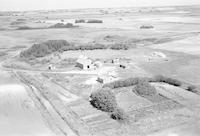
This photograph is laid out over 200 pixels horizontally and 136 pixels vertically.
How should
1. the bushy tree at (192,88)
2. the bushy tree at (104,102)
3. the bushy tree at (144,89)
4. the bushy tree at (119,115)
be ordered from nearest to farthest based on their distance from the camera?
1. the bushy tree at (119,115)
2. the bushy tree at (104,102)
3. the bushy tree at (144,89)
4. the bushy tree at (192,88)

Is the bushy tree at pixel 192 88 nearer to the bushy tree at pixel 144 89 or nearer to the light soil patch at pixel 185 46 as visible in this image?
the bushy tree at pixel 144 89

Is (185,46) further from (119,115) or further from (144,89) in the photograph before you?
(119,115)

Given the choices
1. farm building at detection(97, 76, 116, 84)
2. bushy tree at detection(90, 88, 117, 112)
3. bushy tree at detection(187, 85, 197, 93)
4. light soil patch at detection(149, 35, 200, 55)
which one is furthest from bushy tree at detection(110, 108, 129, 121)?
light soil patch at detection(149, 35, 200, 55)

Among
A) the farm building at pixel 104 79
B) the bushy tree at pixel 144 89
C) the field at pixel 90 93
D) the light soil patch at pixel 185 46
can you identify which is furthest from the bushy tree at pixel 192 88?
the light soil patch at pixel 185 46

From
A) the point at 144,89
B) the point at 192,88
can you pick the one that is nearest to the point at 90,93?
the point at 144,89

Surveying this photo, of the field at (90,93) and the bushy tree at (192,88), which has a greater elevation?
the bushy tree at (192,88)

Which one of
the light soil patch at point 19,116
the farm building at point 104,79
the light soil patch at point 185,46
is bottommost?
the light soil patch at point 185,46

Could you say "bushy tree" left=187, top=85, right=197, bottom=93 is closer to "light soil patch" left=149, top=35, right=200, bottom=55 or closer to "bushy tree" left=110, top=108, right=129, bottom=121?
"bushy tree" left=110, top=108, right=129, bottom=121

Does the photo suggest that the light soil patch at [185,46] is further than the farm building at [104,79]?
Yes

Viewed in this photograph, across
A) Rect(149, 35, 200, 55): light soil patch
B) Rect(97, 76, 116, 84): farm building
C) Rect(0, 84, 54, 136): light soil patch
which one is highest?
Rect(97, 76, 116, 84): farm building

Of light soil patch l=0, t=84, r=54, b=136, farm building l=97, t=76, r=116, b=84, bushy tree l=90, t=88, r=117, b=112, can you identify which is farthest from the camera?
farm building l=97, t=76, r=116, b=84

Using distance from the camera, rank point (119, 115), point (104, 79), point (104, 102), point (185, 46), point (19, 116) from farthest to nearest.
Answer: point (185, 46) → point (104, 79) → point (104, 102) → point (19, 116) → point (119, 115)
